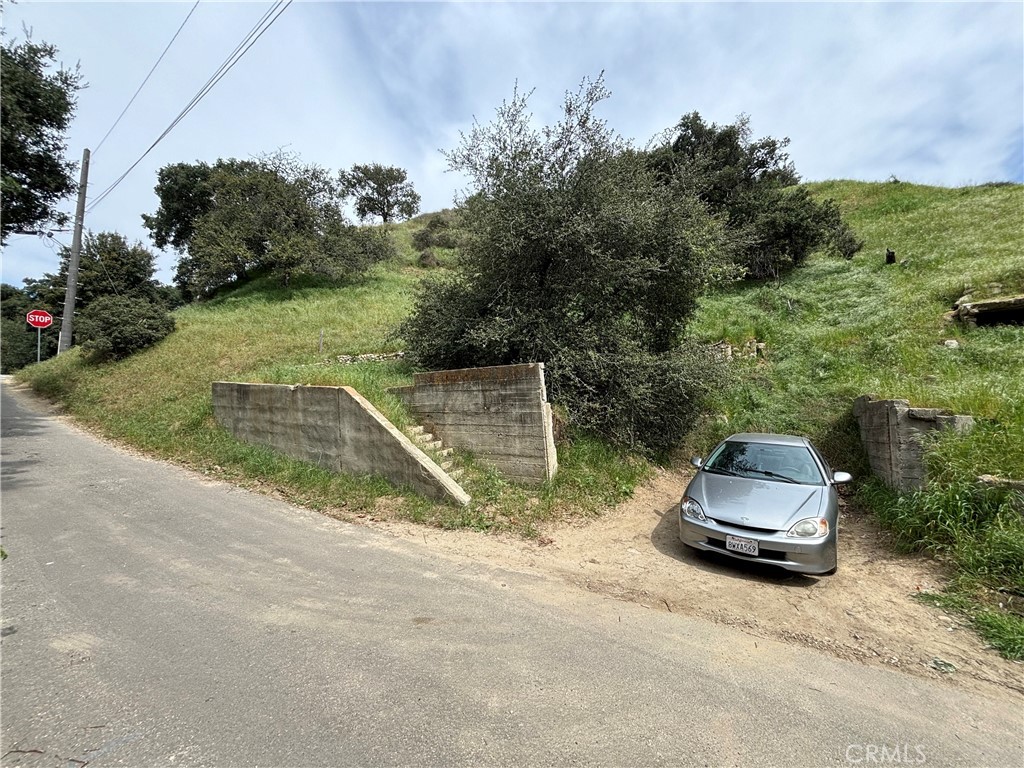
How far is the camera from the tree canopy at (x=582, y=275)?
790cm

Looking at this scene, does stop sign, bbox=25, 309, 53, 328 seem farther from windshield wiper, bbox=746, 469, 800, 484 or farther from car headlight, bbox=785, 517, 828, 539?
car headlight, bbox=785, 517, 828, 539

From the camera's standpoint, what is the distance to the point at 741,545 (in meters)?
4.50

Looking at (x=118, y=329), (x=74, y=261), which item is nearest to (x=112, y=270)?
(x=74, y=261)

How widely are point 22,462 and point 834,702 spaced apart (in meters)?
11.6

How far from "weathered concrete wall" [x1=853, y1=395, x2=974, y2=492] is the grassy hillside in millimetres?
265

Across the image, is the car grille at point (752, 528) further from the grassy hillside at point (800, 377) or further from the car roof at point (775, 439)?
the car roof at point (775, 439)

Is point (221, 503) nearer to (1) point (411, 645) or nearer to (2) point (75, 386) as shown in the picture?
(1) point (411, 645)

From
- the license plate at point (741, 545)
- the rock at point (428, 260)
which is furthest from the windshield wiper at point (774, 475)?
the rock at point (428, 260)

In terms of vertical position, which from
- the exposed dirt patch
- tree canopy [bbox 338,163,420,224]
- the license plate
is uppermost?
tree canopy [bbox 338,163,420,224]

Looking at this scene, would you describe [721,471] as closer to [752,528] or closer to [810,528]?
[752,528]

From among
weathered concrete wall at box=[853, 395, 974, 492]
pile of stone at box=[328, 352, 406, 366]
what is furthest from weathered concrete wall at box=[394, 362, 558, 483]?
pile of stone at box=[328, 352, 406, 366]

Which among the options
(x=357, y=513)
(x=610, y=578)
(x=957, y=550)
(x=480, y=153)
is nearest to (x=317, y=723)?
(x=610, y=578)

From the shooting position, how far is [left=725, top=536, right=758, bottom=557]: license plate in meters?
4.45

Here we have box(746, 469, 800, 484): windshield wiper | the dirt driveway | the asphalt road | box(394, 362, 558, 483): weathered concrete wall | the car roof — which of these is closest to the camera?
the asphalt road
